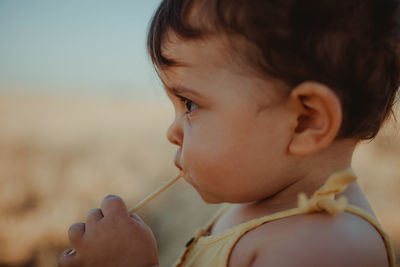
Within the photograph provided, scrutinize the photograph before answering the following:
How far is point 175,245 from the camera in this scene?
6.64ft

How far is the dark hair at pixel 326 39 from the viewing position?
83 centimetres

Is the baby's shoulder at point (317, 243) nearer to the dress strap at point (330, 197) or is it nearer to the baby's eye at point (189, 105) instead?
the dress strap at point (330, 197)

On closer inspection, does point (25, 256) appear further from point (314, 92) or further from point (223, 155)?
point (314, 92)

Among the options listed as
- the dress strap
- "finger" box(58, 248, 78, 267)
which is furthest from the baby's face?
"finger" box(58, 248, 78, 267)

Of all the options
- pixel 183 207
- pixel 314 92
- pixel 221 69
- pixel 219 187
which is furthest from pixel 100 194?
pixel 314 92

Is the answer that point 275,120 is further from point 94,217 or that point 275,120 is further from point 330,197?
point 94,217

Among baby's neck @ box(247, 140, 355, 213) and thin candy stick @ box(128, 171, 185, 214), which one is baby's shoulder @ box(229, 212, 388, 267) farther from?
thin candy stick @ box(128, 171, 185, 214)

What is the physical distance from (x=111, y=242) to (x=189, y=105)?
1.36 ft

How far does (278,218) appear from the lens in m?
0.90

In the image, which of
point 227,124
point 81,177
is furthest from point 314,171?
point 81,177

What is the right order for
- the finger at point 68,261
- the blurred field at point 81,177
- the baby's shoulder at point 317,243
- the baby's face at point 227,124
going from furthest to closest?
the blurred field at point 81,177 → the finger at point 68,261 → the baby's face at point 227,124 → the baby's shoulder at point 317,243

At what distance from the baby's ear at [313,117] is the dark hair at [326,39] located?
0.10ft

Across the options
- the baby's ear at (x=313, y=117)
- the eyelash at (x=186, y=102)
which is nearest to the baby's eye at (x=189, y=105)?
the eyelash at (x=186, y=102)

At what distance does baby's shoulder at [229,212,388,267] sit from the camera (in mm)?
784
